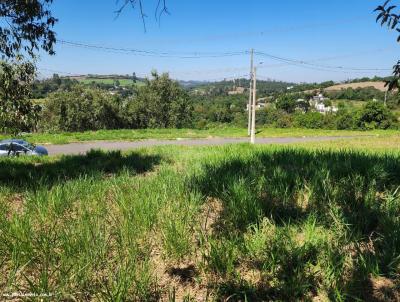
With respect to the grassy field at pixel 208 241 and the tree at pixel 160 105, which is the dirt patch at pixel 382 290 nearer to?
the grassy field at pixel 208 241

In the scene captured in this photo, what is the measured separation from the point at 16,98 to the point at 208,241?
5075mm

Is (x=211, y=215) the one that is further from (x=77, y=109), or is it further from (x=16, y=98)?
(x=77, y=109)

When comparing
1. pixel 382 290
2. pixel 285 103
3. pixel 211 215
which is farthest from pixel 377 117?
pixel 382 290

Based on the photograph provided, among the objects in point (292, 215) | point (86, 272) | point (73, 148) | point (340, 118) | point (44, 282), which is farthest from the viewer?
point (340, 118)

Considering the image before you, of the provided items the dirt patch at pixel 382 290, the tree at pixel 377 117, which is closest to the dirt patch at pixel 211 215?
the dirt patch at pixel 382 290

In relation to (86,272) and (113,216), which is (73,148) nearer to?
(113,216)

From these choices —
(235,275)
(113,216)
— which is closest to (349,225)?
(235,275)

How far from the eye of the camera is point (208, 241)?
3.47 m

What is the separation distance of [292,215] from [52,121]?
54.8 metres

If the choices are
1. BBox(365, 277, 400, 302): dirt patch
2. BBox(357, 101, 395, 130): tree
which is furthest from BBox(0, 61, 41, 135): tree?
BBox(357, 101, 395, 130): tree

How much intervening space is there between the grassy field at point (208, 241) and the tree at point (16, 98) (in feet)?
5.24

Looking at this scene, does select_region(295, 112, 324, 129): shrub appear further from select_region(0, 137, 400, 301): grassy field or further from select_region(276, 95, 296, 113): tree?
select_region(0, 137, 400, 301): grassy field

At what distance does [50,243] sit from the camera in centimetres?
335

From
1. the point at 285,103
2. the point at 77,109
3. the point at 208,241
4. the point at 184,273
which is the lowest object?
the point at 285,103
